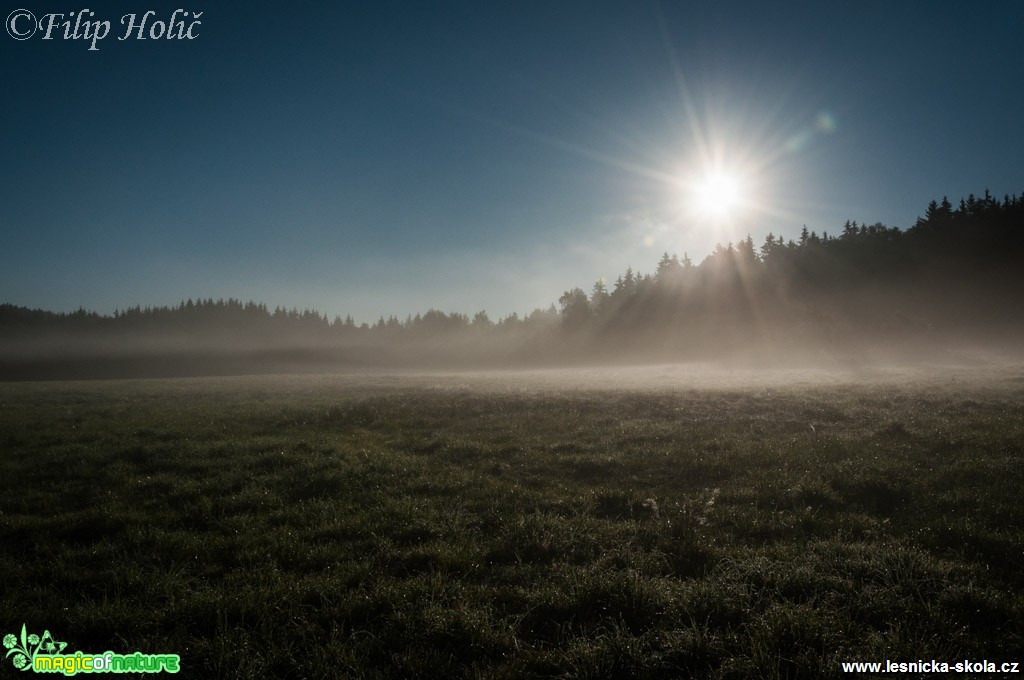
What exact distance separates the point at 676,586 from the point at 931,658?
2.64 metres

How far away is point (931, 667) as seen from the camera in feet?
15.1

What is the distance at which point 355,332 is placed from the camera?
19050 centimetres

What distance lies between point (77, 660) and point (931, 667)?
9.05 metres

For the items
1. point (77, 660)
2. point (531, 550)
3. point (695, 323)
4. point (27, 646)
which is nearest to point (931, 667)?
A: point (531, 550)

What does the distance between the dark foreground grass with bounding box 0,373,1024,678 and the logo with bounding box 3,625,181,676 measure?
155mm

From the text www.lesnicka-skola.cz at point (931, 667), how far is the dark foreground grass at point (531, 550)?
12 cm

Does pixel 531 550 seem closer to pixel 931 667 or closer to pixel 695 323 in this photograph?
pixel 931 667

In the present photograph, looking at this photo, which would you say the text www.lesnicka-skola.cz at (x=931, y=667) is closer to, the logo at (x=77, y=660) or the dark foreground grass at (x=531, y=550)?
the dark foreground grass at (x=531, y=550)

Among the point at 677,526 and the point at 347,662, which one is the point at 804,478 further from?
the point at 347,662

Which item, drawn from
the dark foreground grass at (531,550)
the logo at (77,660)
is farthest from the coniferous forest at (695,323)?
the logo at (77,660)

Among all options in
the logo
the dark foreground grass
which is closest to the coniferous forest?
the dark foreground grass

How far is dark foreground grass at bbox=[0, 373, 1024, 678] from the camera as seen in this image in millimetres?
5098

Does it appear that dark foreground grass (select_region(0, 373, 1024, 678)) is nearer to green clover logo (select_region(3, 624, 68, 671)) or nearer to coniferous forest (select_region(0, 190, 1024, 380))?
green clover logo (select_region(3, 624, 68, 671))

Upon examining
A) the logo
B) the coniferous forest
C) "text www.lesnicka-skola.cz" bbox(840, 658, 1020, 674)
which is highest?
the coniferous forest
